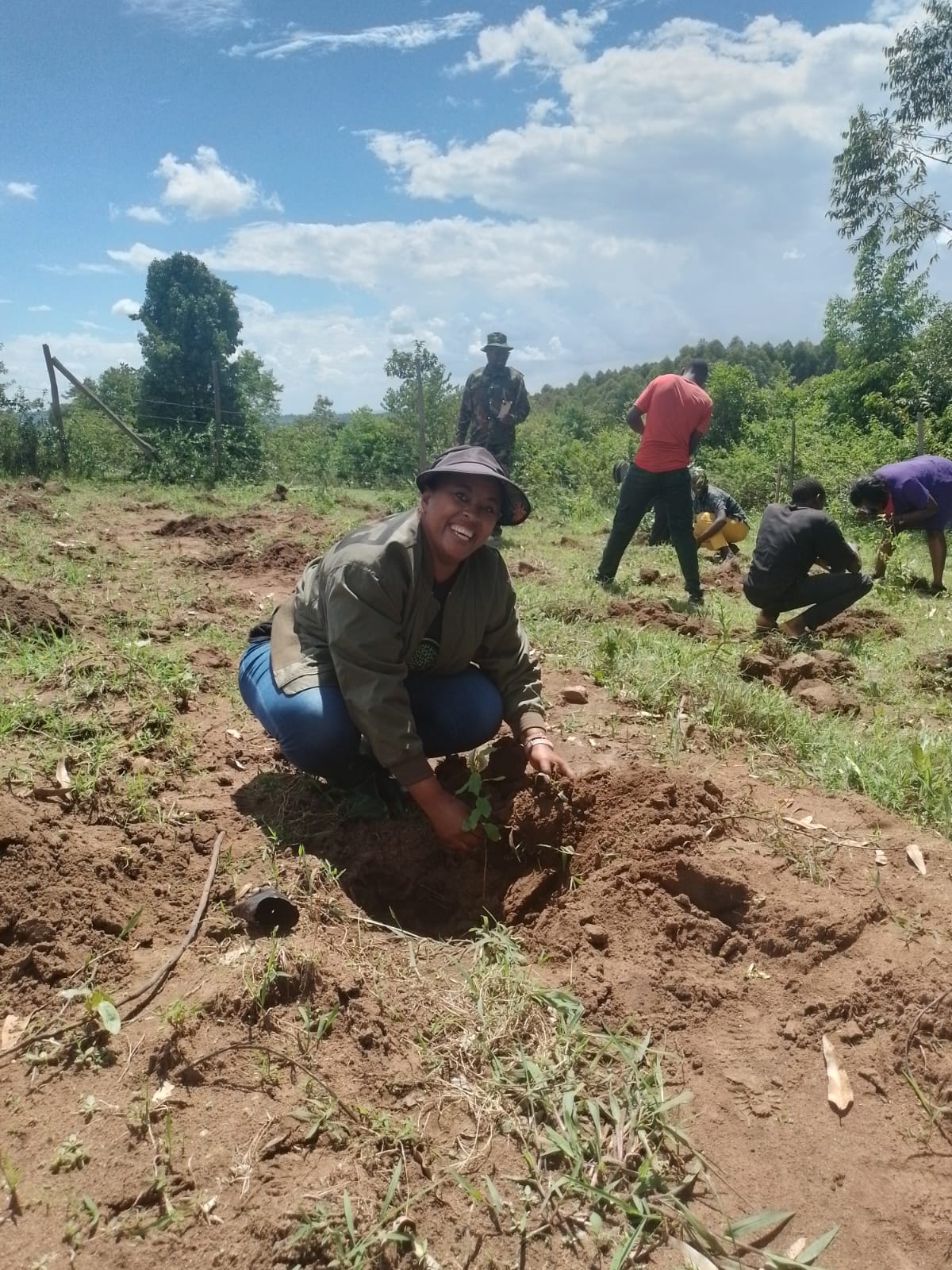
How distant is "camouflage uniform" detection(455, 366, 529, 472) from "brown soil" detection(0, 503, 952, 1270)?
20.2 feet

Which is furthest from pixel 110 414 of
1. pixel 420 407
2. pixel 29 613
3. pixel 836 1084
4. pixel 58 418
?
pixel 836 1084

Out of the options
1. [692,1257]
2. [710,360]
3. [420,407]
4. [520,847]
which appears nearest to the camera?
[692,1257]

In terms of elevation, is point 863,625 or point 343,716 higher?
point 343,716

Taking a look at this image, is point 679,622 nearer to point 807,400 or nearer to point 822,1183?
point 822,1183

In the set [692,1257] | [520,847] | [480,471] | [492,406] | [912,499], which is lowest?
[692,1257]

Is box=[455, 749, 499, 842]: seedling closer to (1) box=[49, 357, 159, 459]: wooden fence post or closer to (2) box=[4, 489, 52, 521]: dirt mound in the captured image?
(2) box=[4, 489, 52, 521]: dirt mound

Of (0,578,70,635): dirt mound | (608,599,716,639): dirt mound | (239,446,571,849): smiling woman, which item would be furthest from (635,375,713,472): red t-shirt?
(0,578,70,635): dirt mound

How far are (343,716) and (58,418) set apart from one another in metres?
11.9

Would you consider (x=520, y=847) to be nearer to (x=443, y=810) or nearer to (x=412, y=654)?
(x=443, y=810)

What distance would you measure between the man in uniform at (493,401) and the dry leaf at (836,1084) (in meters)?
7.37

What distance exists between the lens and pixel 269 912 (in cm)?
221

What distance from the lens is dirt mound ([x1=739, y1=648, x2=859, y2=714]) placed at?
13.2 ft

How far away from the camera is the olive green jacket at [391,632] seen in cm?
242

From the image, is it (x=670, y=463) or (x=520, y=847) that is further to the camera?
(x=670, y=463)
